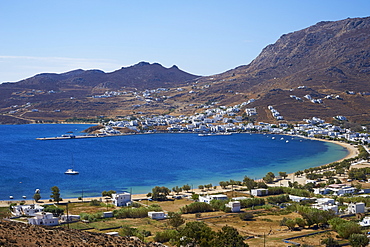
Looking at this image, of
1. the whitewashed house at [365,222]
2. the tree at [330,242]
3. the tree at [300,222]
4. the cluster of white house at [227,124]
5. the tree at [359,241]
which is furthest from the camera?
the cluster of white house at [227,124]

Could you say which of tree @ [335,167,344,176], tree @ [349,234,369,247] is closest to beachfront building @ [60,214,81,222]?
tree @ [349,234,369,247]

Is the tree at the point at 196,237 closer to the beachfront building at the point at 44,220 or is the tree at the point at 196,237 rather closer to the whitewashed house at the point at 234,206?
the beachfront building at the point at 44,220

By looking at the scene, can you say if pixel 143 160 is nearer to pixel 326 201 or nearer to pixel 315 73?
pixel 326 201

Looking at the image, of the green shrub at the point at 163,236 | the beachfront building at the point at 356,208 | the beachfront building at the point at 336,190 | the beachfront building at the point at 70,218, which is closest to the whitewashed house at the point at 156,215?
the beachfront building at the point at 70,218

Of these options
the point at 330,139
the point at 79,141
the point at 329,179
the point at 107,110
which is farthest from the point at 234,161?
the point at 107,110

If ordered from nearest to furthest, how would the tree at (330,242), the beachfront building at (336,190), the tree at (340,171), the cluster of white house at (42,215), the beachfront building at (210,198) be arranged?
the tree at (330,242) < the cluster of white house at (42,215) < the beachfront building at (210,198) < the beachfront building at (336,190) < the tree at (340,171)

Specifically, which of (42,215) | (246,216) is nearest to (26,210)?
(42,215)
